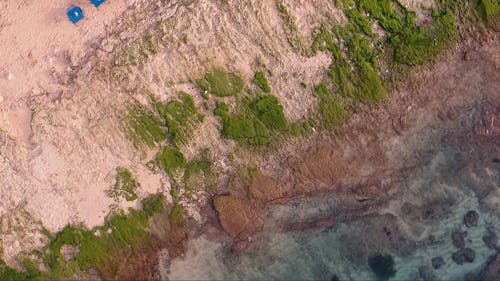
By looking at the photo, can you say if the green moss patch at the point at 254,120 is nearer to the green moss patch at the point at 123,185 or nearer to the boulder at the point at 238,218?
A: the boulder at the point at 238,218

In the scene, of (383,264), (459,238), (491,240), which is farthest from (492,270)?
(383,264)

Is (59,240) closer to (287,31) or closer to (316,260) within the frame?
(316,260)

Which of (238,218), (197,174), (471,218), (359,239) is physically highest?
(197,174)

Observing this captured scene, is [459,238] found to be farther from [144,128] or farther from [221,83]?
[144,128]

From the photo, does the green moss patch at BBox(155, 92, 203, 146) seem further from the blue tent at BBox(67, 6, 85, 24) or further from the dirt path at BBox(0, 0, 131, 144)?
the blue tent at BBox(67, 6, 85, 24)

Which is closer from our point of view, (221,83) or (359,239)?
(221,83)

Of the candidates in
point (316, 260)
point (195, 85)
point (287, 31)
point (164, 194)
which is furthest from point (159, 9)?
point (316, 260)
